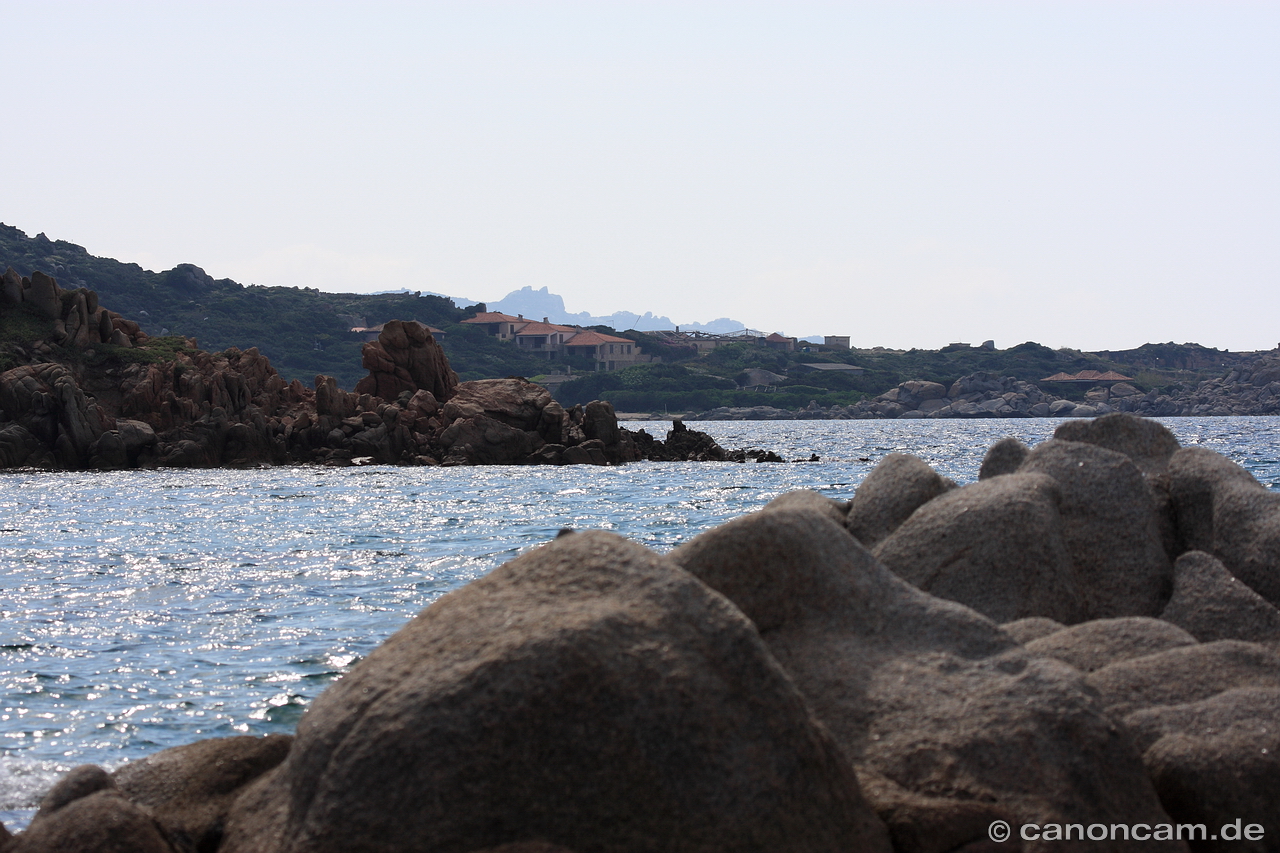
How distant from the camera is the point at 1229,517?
799cm

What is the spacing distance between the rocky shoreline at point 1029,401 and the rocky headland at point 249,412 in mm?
76201

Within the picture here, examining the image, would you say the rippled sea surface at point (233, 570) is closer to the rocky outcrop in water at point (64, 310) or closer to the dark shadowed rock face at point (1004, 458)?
→ the dark shadowed rock face at point (1004, 458)

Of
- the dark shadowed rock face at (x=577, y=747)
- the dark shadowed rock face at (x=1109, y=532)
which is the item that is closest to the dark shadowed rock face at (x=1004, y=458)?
the dark shadowed rock face at (x=1109, y=532)

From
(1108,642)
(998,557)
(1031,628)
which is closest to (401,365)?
(998,557)

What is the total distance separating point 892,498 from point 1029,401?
128249mm

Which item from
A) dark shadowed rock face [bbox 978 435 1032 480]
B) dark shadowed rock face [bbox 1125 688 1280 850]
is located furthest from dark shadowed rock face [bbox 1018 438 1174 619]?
dark shadowed rock face [bbox 1125 688 1280 850]

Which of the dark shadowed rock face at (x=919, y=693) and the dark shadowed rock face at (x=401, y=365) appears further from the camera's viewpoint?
the dark shadowed rock face at (x=401, y=365)

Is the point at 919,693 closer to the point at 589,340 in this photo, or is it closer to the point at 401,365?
the point at 401,365

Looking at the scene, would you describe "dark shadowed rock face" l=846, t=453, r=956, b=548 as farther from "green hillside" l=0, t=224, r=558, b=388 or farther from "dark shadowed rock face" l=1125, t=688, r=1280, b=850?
"green hillside" l=0, t=224, r=558, b=388

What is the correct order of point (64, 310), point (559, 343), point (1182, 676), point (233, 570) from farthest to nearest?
1. point (559, 343)
2. point (64, 310)
3. point (233, 570)
4. point (1182, 676)

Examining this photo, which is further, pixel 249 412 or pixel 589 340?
pixel 589 340

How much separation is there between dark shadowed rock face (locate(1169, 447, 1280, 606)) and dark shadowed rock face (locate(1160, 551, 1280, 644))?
0.48 metres

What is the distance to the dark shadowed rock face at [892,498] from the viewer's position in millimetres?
8398

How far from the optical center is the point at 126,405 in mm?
50344
